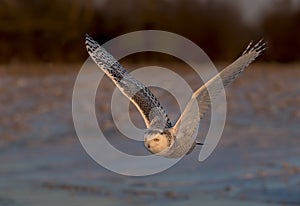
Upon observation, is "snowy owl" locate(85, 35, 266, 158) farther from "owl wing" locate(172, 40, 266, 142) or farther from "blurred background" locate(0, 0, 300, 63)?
"blurred background" locate(0, 0, 300, 63)

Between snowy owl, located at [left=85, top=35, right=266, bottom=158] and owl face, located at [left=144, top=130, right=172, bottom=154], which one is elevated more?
snowy owl, located at [left=85, top=35, right=266, bottom=158]

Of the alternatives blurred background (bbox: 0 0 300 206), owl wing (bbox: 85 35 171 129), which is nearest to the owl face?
owl wing (bbox: 85 35 171 129)

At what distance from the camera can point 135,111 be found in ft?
61.6

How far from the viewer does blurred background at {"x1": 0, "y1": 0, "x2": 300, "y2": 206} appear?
12148 mm

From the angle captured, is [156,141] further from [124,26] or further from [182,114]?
[124,26]

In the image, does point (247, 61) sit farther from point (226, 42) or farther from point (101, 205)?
point (226, 42)

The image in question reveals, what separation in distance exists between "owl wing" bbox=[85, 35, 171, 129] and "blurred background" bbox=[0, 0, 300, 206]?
312cm

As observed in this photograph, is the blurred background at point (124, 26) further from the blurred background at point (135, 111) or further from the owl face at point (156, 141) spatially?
the owl face at point (156, 141)

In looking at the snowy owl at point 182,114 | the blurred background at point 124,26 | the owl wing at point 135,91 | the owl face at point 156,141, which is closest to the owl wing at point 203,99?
the snowy owl at point 182,114

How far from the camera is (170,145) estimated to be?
7.71 meters

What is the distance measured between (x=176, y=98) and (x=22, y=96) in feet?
12.7

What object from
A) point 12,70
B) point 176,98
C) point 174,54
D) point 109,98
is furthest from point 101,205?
point 12,70

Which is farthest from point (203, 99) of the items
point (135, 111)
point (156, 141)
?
point (135, 111)

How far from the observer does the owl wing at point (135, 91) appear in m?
8.09
